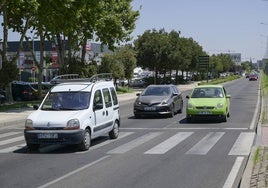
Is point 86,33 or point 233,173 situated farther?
point 86,33

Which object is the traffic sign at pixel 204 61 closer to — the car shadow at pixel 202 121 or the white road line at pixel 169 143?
the car shadow at pixel 202 121

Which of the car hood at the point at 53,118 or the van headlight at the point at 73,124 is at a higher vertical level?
the car hood at the point at 53,118

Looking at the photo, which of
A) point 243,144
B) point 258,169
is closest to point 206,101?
point 243,144

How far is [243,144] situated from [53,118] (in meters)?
5.10

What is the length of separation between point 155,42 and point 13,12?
3722cm

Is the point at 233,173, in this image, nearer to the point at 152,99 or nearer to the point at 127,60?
the point at 152,99

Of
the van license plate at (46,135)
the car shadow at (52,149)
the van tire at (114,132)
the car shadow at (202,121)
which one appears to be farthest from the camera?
the car shadow at (202,121)

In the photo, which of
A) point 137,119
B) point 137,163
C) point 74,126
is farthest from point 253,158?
point 137,119

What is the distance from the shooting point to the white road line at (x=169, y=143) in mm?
12711

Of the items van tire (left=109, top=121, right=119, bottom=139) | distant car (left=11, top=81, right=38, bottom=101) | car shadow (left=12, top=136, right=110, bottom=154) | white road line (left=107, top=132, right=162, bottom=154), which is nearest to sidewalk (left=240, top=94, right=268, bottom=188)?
white road line (left=107, top=132, right=162, bottom=154)

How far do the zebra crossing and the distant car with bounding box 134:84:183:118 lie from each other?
4930 millimetres

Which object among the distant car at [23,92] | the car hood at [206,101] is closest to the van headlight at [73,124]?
the car hood at [206,101]

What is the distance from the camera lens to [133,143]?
47.0 ft

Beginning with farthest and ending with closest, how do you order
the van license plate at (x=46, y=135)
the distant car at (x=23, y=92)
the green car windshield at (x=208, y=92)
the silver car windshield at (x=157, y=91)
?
1. the distant car at (x=23, y=92)
2. the silver car windshield at (x=157, y=91)
3. the green car windshield at (x=208, y=92)
4. the van license plate at (x=46, y=135)
